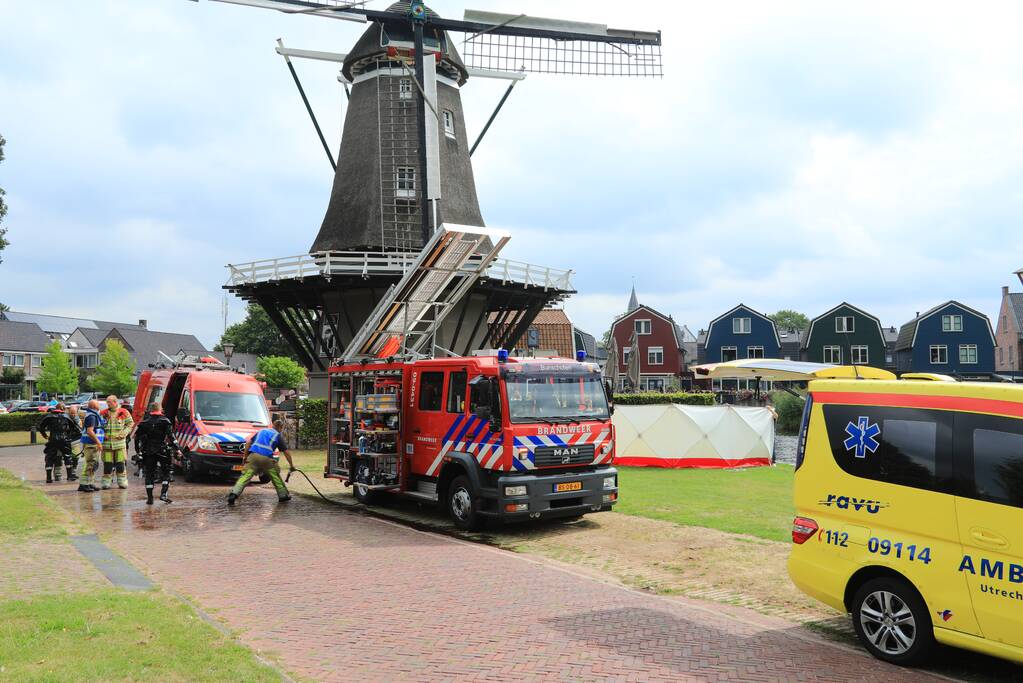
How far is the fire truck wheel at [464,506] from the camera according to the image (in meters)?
11.4

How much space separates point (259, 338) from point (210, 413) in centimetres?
7255

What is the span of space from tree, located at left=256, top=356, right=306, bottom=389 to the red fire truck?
6468 centimetres

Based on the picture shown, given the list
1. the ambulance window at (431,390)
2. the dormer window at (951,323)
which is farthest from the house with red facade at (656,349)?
the ambulance window at (431,390)

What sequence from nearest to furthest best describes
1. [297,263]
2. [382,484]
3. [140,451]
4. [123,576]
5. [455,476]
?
[123,576], [455,476], [382,484], [140,451], [297,263]

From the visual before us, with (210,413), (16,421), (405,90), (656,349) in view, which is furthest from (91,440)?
(656,349)

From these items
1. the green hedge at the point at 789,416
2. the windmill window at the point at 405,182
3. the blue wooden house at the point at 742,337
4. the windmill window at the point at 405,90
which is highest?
the windmill window at the point at 405,90

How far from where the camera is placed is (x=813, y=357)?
61.9 meters

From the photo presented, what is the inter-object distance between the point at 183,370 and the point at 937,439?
1757 cm

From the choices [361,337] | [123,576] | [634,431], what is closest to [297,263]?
[361,337]

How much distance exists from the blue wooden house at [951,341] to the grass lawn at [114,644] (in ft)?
203

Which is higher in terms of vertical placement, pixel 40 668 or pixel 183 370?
pixel 183 370

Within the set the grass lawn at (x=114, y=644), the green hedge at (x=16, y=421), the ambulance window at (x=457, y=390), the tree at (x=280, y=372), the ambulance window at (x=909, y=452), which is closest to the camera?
the grass lawn at (x=114, y=644)

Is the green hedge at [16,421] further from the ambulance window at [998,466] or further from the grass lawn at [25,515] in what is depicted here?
the ambulance window at [998,466]

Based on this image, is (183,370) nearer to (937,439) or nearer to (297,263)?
(297,263)
